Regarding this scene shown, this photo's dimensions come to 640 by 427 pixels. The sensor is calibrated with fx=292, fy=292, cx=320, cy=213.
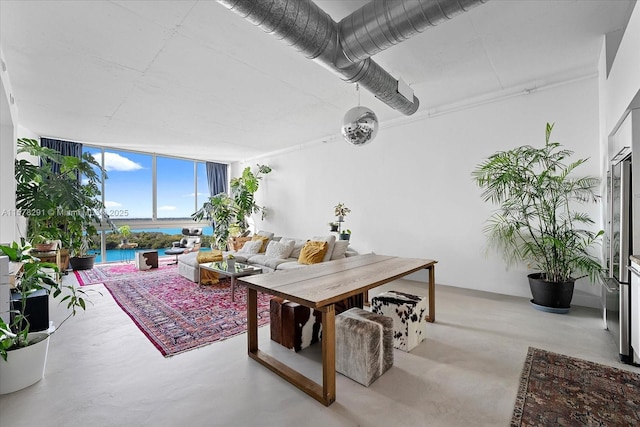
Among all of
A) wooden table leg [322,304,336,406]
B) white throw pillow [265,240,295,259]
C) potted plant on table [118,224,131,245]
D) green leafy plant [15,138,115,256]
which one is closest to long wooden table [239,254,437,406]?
wooden table leg [322,304,336,406]

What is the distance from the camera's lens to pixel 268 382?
2080mm

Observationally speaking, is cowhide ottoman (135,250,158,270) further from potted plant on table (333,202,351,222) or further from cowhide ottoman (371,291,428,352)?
cowhide ottoman (371,291,428,352)

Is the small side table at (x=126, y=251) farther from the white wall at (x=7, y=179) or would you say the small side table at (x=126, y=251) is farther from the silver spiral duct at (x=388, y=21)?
the silver spiral duct at (x=388, y=21)

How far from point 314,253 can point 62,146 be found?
6198 mm

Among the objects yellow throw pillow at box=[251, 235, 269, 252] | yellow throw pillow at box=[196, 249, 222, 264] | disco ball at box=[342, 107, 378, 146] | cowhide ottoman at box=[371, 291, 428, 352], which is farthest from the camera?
yellow throw pillow at box=[251, 235, 269, 252]

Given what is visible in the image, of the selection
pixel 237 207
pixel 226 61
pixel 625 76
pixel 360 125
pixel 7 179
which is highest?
pixel 226 61

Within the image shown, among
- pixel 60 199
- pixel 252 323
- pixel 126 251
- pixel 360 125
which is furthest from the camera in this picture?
pixel 126 251

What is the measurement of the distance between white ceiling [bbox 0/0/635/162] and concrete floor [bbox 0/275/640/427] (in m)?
2.84

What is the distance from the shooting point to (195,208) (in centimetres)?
884

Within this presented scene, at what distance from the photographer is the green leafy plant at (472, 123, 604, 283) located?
335cm

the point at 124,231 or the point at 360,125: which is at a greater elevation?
the point at 360,125

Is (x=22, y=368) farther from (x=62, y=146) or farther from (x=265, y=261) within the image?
(x=62, y=146)

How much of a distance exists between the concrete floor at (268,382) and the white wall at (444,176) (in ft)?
4.78

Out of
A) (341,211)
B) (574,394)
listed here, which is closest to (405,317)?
(574,394)
